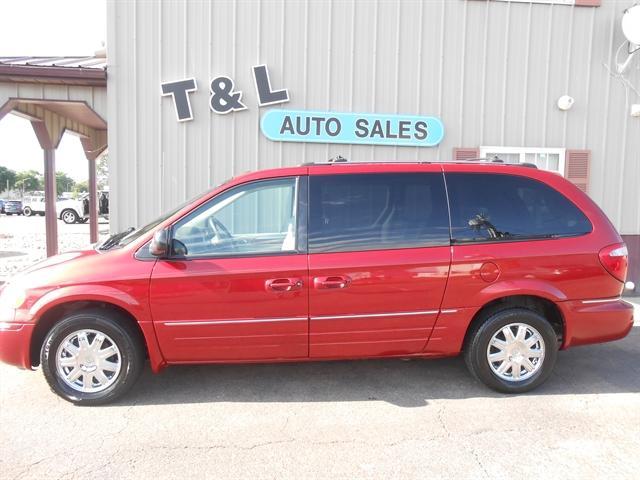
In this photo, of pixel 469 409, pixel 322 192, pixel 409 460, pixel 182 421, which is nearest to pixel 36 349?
pixel 182 421

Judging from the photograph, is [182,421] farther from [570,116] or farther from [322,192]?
[570,116]

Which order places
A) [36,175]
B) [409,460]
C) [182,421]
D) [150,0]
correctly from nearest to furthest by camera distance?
[409,460] → [182,421] → [150,0] → [36,175]

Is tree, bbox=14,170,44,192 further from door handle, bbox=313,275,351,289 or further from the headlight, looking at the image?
door handle, bbox=313,275,351,289

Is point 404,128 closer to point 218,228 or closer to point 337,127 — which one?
point 337,127

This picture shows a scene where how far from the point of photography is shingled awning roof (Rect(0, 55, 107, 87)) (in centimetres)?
653

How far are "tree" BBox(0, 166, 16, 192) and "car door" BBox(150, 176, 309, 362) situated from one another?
83712mm

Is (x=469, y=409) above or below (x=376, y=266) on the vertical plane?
below

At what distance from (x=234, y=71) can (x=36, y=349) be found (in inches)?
180

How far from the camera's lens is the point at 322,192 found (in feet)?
12.5

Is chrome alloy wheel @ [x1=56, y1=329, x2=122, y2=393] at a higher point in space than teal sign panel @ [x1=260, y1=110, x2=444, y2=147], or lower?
lower

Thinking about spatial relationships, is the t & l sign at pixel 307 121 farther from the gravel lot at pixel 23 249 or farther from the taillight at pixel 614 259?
the taillight at pixel 614 259

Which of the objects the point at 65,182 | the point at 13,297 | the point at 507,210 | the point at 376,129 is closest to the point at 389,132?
the point at 376,129

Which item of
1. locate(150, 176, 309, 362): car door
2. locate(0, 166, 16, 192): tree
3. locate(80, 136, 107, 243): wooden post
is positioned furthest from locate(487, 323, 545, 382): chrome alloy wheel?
locate(0, 166, 16, 192): tree

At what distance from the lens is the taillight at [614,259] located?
3.87m
